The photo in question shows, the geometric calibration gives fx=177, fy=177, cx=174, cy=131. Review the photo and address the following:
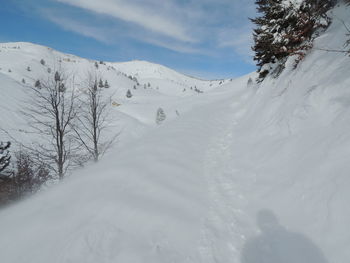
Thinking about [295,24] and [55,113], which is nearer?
[295,24]

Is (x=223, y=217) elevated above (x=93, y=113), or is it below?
below

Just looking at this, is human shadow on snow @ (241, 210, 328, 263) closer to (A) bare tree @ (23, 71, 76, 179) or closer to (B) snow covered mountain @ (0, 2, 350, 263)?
(B) snow covered mountain @ (0, 2, 350, 263)

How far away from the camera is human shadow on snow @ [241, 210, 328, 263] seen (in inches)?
92.0

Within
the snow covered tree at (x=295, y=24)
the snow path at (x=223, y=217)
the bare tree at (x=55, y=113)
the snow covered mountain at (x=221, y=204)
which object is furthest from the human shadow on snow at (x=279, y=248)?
the bare tree at (x=55, y=113)

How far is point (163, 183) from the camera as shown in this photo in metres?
3.92

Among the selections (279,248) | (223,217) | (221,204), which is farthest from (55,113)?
(279,248)

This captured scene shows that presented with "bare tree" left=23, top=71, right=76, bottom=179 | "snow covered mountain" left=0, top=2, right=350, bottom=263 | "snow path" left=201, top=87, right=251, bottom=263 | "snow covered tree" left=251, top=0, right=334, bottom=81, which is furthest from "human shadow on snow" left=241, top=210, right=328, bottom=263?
"bare tree" left=23, top=71, right=76, bottom=179

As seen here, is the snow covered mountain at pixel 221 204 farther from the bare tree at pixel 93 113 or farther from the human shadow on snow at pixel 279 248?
the bare tree at pixel 93 113

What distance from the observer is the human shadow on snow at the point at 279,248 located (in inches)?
92.0

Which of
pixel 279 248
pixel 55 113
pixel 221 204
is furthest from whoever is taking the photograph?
pixel 55 113

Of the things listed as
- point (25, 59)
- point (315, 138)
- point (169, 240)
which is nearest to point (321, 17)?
point (315, 138)

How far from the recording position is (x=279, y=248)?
258 cm

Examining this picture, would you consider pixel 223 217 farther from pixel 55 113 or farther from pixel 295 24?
pixel 55 113

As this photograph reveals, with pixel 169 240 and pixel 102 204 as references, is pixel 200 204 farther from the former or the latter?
pixel 102 204
